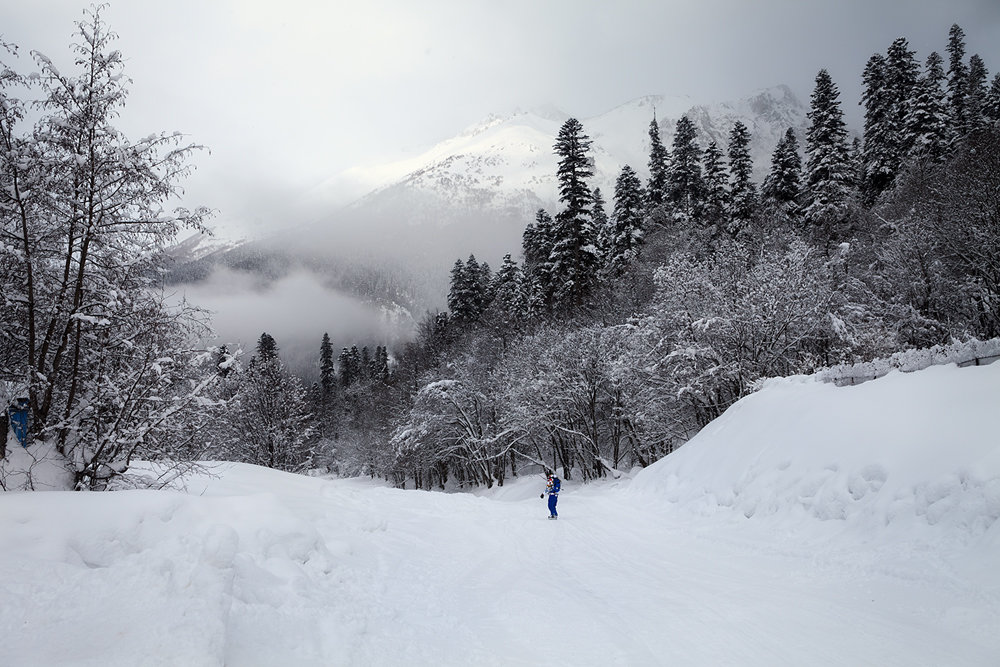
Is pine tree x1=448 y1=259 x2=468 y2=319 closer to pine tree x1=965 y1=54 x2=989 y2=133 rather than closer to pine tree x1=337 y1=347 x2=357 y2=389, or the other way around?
pine tree x1=337 y1=347 x2=357 y2=389

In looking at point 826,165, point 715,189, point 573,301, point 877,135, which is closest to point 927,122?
point 877,135

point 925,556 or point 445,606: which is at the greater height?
point 925,556

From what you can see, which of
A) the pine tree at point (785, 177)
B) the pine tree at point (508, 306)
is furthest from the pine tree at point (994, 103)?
the pine tree at point (508, 306)

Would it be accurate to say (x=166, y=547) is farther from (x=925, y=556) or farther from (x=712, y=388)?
(x=712, y=388)

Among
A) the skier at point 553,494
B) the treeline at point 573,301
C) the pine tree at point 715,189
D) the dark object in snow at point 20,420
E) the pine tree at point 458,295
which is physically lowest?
the skier at point 553,494

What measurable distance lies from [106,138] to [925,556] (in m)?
12.2

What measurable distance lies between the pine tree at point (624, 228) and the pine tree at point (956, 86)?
22.3 metres

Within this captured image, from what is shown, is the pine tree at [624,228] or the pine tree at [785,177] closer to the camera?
the pine tree at [624,228]

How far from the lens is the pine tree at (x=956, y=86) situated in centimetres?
3855

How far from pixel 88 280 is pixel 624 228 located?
4164 cm

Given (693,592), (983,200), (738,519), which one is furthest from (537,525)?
(983,200)

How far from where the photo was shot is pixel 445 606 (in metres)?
6.45

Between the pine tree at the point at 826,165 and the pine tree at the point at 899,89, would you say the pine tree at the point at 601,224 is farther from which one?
the pine tree at the point at 899,89

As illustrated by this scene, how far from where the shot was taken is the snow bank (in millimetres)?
6777
